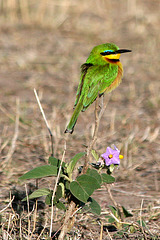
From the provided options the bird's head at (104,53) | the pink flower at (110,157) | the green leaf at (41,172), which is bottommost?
the green leaf at (41,172)

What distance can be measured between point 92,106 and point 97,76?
2.62 meters

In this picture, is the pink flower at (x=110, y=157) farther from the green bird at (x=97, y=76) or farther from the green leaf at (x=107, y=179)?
the green bird at (x=97, y=76)

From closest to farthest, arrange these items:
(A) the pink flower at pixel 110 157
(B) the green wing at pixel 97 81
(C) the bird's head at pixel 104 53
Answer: (A) the pink flower at pixel 110 157 → (B) the green wing at pixel 97 81 → (C) the bird's head at pixel 104 53

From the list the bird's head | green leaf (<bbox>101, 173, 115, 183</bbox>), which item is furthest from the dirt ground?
the bird's head

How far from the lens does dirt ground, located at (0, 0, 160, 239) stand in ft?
11.8

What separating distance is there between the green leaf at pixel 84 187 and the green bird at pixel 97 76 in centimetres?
38

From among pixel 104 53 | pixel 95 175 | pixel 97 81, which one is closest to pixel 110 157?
pixel 95 175

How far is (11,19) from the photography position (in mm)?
8594

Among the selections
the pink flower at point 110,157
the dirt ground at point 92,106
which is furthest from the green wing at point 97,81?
the dirt ground at point 92,106

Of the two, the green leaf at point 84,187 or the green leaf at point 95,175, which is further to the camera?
the green leaf at point 95,175

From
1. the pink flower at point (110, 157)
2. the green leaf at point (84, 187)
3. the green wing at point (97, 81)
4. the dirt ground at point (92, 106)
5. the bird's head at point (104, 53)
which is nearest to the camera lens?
the green leaf at point (84, 187)

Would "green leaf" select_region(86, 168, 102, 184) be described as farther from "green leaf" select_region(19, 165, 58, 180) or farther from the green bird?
the green bird

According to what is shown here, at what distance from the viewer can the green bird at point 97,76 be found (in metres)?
2.82

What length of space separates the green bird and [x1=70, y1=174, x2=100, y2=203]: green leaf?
1.24 feet
